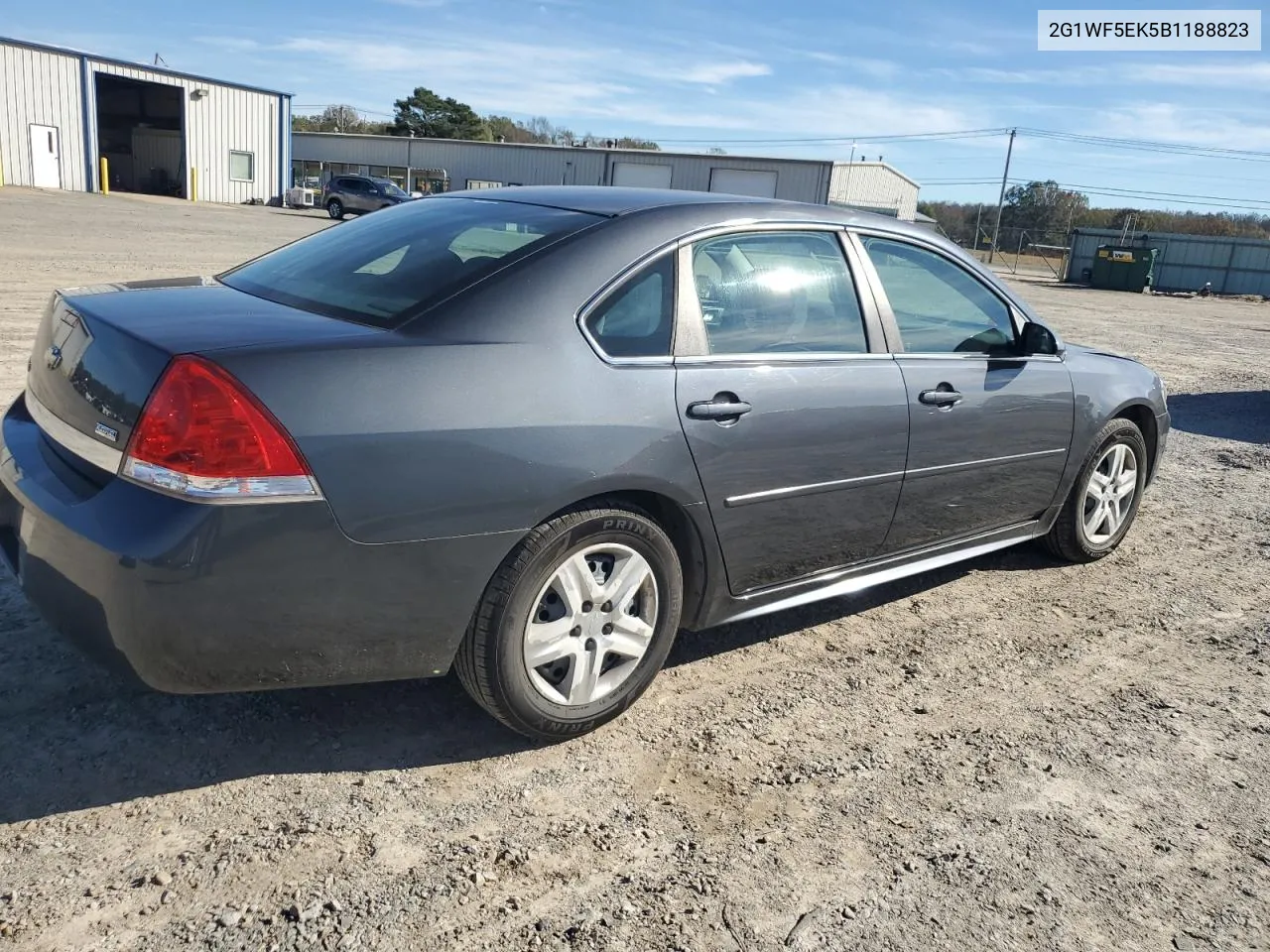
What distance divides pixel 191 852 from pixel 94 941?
1.06 ft

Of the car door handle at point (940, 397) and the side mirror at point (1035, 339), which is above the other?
the side mirror at point (1035, 339)

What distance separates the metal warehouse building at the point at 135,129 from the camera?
34.0 meters

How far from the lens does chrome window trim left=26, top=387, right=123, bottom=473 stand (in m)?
2.44

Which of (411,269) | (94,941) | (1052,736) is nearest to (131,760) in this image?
(94,941)

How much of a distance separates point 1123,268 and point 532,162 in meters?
30.0

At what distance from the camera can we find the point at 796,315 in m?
3.52

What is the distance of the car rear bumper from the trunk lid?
16cm

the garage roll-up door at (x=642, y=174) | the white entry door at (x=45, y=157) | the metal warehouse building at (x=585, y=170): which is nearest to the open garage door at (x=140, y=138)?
the white entry door at (x=45, y=157)

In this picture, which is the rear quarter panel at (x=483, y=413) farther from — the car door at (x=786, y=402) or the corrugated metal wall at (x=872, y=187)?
the corrugated metal wall at (x=872, y=187)

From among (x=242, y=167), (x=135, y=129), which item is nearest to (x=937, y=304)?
(x=242, y=167)

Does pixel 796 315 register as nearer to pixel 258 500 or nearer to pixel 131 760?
pixel 258 500

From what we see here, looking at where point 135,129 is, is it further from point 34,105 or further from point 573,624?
point 573,624

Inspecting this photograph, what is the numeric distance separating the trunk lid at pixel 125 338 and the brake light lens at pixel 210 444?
62mm

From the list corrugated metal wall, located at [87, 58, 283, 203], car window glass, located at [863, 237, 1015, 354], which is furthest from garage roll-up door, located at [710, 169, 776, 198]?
car window glass, located at [863, 237, 1015, 354]
